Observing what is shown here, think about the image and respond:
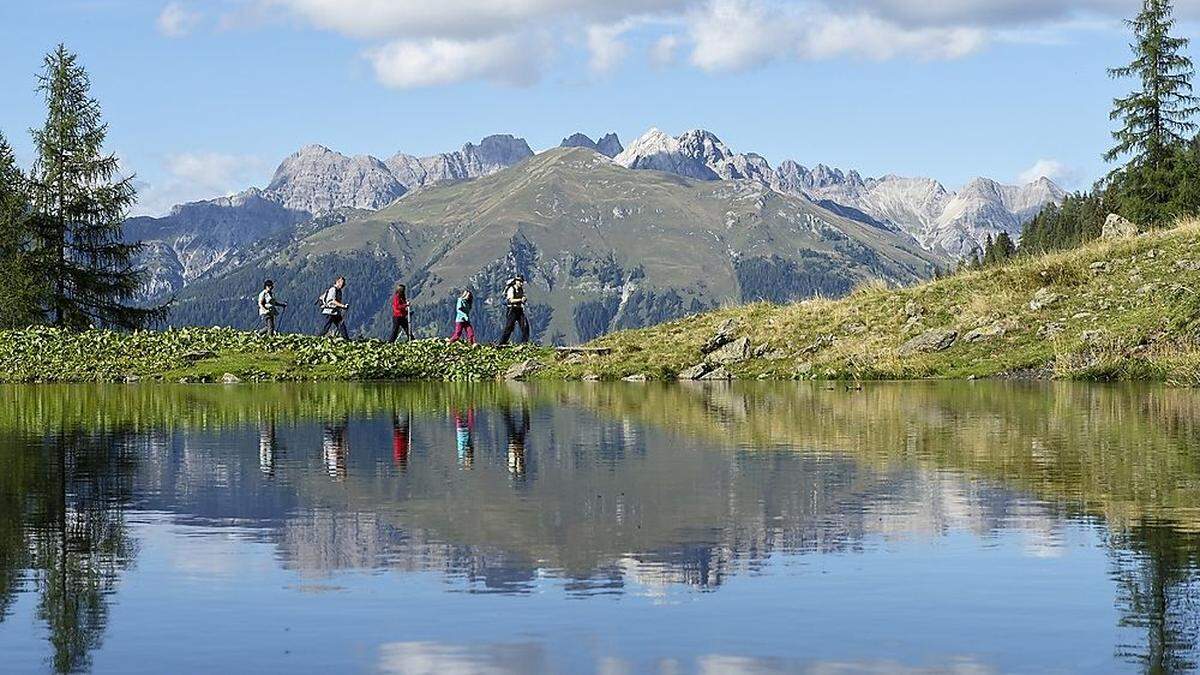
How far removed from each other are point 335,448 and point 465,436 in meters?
3.04

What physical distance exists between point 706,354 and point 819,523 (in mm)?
35016

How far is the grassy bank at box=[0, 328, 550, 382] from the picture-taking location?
5200 centimetres

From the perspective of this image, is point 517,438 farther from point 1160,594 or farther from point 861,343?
point 861,343

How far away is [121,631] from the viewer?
11.1 metres

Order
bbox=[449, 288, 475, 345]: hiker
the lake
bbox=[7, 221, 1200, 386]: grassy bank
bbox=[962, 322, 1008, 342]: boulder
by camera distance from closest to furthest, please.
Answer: the lake, bbox=[7, 221, 1200, 386]: grassy bank, bbox=[962, 322, 1008, 342]: boulder, bbox=[449, 288, 475, 345]: hiker

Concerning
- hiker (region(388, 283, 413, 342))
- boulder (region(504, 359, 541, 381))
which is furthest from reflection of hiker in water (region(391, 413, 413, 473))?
hiker (region(388, 283, 413, 342))

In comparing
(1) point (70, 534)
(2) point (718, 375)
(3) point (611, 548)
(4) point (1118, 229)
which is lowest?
(3) point (611, 548)

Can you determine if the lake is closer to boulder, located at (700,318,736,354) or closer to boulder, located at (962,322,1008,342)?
boulder, located at (962,322,1008,342)

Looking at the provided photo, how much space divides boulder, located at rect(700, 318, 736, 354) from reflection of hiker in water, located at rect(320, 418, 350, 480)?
69.5ft

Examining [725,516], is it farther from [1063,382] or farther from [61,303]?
[61,303]

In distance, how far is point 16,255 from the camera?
7256 cm

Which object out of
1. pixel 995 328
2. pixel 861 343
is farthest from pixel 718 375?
pixel 995 328

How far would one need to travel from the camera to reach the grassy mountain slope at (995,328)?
4297cm

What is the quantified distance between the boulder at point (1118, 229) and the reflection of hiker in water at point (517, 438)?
27440mm
